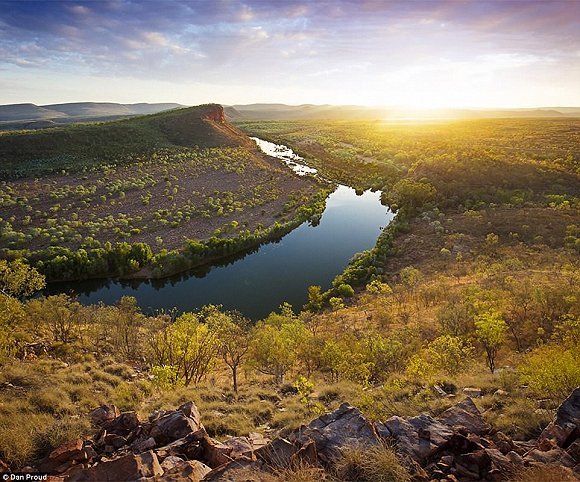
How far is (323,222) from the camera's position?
200 feet

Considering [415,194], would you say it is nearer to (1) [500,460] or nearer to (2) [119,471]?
(1) [500,460]

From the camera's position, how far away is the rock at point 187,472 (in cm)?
877

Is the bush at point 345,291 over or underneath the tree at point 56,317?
underneath

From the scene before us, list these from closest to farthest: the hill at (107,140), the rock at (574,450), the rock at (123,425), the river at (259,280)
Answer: the rock at (574,450), the rock at (123,425), the river at (259,280), the hill at (107,140)

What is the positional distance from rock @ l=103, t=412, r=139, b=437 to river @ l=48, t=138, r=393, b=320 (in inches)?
877

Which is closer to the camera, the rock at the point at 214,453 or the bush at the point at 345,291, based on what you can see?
the rock at the point at 214,453

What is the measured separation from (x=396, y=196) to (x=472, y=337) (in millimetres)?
48965

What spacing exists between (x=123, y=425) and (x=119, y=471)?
3.44m

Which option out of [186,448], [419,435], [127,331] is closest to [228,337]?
[127,331]

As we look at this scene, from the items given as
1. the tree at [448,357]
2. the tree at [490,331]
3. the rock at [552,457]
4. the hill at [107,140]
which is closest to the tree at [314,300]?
the tree at [448,357]

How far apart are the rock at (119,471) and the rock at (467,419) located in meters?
8.13

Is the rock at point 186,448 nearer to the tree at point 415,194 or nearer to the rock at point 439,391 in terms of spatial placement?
the rock at point 439,391

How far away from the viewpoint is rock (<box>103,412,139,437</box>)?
11734mm

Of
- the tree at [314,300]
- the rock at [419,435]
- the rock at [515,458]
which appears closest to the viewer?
the rock at [515,458]
